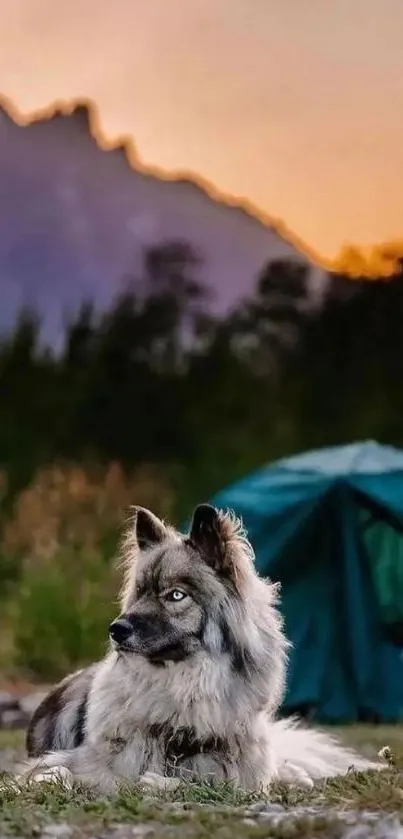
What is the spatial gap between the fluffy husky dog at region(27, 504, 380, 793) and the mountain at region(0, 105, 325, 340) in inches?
273

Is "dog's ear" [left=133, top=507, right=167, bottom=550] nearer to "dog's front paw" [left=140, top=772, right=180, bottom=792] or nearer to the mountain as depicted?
"dog's front paw" [left=140, top=772, right=180, bottom=792]

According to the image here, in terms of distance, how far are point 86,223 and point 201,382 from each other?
1845 mm

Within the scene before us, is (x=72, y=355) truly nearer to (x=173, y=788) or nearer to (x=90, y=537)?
(x=90, y=537)

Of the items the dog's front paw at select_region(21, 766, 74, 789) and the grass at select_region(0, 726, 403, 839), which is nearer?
the grass at select_region(0, 726, 403, 839)

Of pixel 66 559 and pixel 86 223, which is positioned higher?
pixel 86 223

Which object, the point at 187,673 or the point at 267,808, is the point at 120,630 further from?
the point at 267,808

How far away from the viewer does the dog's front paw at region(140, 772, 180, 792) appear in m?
5.42

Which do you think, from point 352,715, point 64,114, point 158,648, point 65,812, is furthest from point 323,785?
point 64,114

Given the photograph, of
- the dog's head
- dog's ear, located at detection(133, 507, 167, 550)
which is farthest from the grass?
dog's ear, located at detection(133, 507, 167, 550)

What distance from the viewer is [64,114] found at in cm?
1231

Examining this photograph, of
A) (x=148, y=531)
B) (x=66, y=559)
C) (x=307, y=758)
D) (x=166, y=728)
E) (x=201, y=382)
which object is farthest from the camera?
(x=201, y=382)

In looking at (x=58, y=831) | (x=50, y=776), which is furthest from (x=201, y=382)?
(x=58, y=831)

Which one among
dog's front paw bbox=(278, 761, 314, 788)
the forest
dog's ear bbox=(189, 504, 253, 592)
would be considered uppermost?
the forest

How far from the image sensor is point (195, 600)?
5836mm
